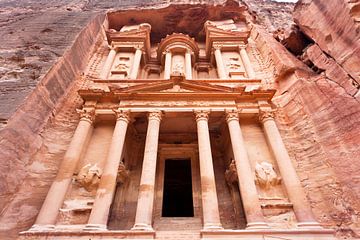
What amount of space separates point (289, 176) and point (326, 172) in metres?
1.27

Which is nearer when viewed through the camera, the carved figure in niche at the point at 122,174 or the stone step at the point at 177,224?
the stone step at the point at 177,224

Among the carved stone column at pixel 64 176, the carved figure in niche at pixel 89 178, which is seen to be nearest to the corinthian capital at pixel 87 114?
the carved stone column at pixel 64 176

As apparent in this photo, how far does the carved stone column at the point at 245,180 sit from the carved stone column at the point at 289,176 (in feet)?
3.02

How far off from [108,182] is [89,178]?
75 centimetres

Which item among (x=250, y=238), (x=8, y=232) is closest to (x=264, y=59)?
(x=250, y=238)

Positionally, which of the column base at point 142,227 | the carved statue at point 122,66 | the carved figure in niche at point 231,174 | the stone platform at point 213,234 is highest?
the carved statue at point 122,66

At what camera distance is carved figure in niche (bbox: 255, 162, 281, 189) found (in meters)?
7.53

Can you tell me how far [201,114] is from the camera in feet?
29.5

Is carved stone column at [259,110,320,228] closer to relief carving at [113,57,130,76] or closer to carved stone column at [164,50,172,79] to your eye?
carved stone column at [164,50,172,79]

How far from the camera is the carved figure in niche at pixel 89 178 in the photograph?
748 cm

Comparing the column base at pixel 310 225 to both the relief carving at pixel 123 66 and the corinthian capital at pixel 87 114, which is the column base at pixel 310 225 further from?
the relief carving at pixel 123 66

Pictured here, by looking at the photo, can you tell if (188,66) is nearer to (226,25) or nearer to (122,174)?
(226,25)

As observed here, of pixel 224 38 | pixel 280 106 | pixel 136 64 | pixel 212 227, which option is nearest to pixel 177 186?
pixel 212 227

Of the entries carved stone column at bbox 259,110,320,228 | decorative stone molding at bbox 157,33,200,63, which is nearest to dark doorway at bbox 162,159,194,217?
carved stone column at bbox 259,110,320,228
